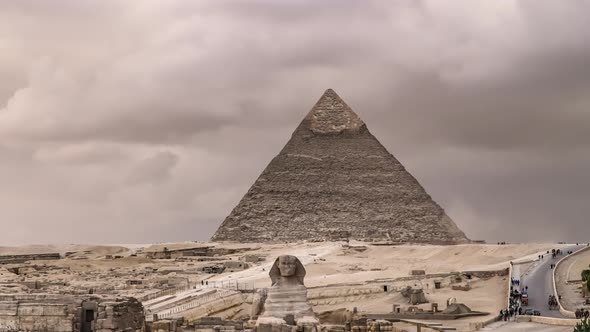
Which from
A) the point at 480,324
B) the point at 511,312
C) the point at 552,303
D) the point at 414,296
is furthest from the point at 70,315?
the point at 414,296

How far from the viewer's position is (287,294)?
16.4m

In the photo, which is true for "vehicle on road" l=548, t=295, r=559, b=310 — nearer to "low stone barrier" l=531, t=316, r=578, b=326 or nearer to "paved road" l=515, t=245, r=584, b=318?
"paved road" l=515, t=245, r=584, b=318

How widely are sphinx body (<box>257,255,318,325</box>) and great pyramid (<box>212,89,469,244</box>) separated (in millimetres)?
136521

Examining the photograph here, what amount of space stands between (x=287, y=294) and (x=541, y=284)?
24.6 metres

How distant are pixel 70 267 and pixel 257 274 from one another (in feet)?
53.3

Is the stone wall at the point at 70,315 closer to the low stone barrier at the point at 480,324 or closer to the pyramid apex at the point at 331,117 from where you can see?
the low stone barrier at the point at 480,324

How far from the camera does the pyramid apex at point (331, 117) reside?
17288 centimetres

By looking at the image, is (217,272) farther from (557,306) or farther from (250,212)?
(250,212)

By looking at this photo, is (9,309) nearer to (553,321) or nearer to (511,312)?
(553,321)

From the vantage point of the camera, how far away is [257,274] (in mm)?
50562

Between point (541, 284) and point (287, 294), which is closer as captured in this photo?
point (287, 294)

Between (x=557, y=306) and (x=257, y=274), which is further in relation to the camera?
(x=257, y=274)

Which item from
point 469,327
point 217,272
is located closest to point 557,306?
point 469,327

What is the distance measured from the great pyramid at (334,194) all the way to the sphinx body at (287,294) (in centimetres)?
13652
